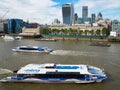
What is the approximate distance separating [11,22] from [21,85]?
16241cm

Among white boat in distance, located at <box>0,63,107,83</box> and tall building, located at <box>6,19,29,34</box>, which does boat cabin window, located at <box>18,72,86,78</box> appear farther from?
tall building, located at <box>6,19,29,34</box>

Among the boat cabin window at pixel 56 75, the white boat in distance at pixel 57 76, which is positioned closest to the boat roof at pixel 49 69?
the white boat in distance at pixel 57 76

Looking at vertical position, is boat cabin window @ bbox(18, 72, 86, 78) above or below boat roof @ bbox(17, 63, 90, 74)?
below

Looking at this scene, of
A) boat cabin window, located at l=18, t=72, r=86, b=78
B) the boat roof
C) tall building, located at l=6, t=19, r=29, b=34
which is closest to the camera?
boat cabin window, located at l=18, t=72, r=86, b=78

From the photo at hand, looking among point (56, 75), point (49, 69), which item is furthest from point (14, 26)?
point (56, 75)

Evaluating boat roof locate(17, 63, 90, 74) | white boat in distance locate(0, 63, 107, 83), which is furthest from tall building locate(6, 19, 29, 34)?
white boat in distance locate(0, 63, 107, 83)

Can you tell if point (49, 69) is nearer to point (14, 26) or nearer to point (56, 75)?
point (56, 75)

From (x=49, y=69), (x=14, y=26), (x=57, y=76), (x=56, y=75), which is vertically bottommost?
(x=57, y=76)

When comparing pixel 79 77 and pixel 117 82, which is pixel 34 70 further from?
pixel 117 82

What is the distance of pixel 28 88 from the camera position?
25.5 metres

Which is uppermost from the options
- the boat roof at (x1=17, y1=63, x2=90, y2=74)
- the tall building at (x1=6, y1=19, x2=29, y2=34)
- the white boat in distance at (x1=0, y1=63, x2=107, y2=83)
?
the tall building at (x1=6, y1=19, x2=29, y2=34)

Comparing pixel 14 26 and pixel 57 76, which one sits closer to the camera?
pixel 57 76

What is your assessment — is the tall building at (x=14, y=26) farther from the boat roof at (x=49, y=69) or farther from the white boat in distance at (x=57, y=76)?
the white boat in distance at (x=57, y=76)

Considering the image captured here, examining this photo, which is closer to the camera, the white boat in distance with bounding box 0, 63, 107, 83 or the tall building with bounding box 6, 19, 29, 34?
the white boat in distance with bounding box 0, 63, 107, 83
